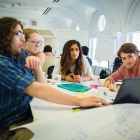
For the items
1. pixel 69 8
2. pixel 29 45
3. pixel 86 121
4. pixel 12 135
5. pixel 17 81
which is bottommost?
pixel 12 135

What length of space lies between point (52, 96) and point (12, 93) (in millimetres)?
239

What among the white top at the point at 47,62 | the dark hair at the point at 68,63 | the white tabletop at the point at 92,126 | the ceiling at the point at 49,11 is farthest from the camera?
the ceiling at the point at 49,11

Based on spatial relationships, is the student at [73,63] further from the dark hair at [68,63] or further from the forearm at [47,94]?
the forearm at [47,94]

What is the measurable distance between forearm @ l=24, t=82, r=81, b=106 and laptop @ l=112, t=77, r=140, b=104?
245mm

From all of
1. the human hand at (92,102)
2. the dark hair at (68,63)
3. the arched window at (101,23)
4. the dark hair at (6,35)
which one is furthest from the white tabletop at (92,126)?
the arched window at (101,23)

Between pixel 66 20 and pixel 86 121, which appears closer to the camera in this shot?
pixel 86 121

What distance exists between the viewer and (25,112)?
4.18 ft

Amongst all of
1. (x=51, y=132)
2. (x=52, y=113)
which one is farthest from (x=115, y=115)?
(x=52, y=113)

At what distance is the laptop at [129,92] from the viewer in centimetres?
112

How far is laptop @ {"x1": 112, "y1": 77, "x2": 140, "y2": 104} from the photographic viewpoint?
1125 millimetres

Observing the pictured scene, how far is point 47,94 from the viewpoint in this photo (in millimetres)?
1141

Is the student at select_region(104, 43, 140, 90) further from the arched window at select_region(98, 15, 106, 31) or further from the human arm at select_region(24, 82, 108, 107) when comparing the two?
the arched window at select_region(98, 15, 106, 31)

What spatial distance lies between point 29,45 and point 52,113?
1.37 m

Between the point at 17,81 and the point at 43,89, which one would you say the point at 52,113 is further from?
the point at 17,81
